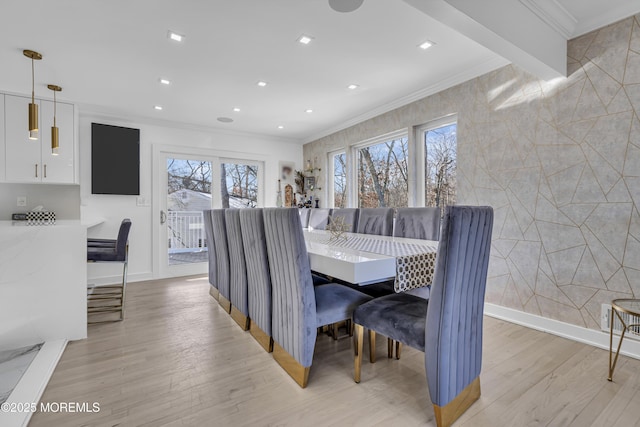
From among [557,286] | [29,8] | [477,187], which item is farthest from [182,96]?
[557,286]

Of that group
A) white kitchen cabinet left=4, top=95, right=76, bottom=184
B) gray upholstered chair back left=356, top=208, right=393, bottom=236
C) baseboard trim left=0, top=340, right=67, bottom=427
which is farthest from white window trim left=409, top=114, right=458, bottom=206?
white kitchen cabinet left=4, top=95, right=76, bottom=184

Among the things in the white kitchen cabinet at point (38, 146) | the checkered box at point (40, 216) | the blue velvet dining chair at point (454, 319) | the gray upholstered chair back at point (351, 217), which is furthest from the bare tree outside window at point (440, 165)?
the checkered box at point (40, 216)

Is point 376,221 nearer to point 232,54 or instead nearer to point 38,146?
point 232,54

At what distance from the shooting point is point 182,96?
356 centimetres

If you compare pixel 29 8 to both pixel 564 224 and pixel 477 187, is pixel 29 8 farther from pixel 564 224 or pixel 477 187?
pixel 564 224

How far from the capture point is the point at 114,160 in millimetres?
4090

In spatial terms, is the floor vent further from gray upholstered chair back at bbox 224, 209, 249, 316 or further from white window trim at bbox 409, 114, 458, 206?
gray upholstered chair back at bbox 224, 209, 249, 316

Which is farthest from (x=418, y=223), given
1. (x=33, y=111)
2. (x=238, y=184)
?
(x=238, y=184)

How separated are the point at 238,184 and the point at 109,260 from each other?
9.08ft

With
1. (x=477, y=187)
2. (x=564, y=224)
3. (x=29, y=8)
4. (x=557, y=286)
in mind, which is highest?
(x=29, y=8)

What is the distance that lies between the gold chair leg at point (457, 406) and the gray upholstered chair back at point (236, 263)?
159 cm

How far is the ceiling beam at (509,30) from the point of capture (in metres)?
1.65

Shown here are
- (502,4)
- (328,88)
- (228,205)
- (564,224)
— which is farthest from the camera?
(228,205)

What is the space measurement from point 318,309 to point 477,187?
222 cm
